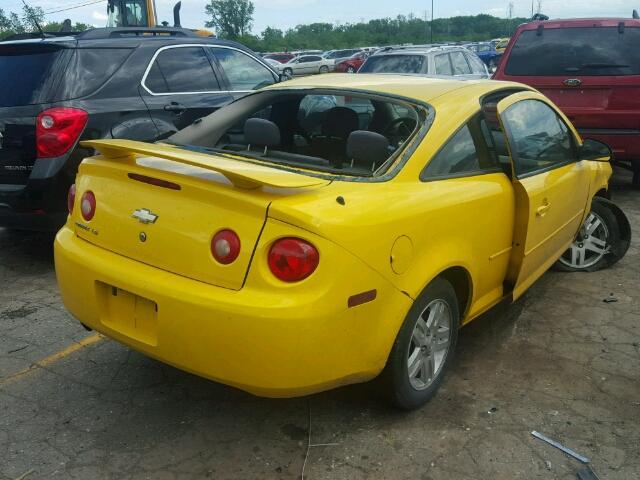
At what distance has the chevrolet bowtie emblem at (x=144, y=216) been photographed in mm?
2625

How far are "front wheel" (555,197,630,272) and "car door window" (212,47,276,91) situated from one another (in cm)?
345

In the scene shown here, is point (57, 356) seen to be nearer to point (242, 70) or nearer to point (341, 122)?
point (341, 122)

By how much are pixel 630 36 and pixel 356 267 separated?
19.2 feet

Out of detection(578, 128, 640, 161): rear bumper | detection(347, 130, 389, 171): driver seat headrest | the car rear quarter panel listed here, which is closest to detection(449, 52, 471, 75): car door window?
detection(578, 128, 640, 161): rear bumper

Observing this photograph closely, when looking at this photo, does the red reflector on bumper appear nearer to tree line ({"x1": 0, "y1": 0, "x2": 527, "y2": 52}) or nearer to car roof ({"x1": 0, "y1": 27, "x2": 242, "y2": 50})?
car roof ({"x1": 0, "y1": 27, "x2": 242, "y2": 50})

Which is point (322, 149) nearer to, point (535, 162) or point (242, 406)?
point (535, 162)

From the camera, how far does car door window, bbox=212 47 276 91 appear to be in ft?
20.8

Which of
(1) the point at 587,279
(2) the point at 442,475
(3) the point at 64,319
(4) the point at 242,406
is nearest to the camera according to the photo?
(2) the point at 442,475

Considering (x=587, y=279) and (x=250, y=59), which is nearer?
(x=587, y=279)

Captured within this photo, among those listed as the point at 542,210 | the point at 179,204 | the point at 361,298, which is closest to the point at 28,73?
the point at 179,204

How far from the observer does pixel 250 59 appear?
6.70 m

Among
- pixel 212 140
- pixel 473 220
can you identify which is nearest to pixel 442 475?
pixel 473 220

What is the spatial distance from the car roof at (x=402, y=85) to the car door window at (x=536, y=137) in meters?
0.18

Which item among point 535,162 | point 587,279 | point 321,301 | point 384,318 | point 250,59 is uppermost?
point 250,59
